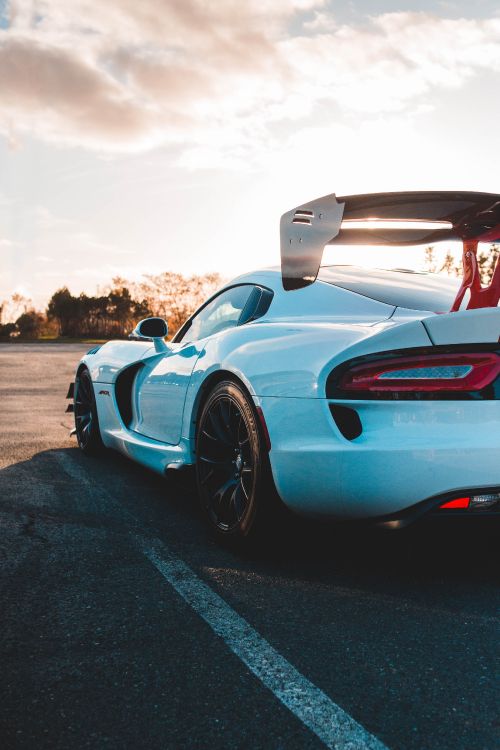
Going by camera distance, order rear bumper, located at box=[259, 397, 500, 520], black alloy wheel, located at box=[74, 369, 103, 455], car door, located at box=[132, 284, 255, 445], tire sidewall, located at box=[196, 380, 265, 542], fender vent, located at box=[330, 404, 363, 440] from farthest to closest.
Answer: black alloy wheel, located at box=[74, 369, 103, 455]
car door, located at box=[132, 284, 255, 445]
tire sidewall, located at box=[196, 380, 265, 542]
fender vent, located at box=[330, 404, 363, 440]
rear bumper, located at box=[259, 397, 500, 520]

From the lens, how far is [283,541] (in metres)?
3.16

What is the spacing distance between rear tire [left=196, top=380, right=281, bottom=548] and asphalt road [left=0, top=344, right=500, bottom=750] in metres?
0.13

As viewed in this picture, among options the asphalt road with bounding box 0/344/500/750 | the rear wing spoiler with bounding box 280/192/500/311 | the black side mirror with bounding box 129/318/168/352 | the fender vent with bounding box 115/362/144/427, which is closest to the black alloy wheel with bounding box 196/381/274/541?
the asphalt road with bounding box 0/344/500/750

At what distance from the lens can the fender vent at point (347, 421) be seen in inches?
105

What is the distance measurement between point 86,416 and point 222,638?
3.74 metres

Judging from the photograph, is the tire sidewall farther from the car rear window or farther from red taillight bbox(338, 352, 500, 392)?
the car rear window

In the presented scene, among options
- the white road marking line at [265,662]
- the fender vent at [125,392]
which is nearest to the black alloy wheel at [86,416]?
the fender vent at [125,392]

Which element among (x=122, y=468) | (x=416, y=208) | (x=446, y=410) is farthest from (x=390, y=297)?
(x=122, y=468)

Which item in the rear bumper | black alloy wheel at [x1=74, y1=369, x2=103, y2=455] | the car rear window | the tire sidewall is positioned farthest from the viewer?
black alloy wheel at [x1=74, y1=369, x2=103, y2=455]

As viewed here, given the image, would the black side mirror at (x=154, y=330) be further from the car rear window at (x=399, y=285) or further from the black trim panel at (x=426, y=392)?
the black trim panel at (x=426, y=392)

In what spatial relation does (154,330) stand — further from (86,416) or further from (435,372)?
(435,372)

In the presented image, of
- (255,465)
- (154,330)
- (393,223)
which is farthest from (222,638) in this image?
(154,330)

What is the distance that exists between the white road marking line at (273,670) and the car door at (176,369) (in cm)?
116

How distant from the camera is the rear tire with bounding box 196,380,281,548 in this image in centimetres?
303
